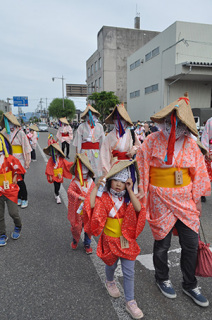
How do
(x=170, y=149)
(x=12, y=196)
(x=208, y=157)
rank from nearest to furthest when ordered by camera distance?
(x=170, y=149), (x=12, y=196), (x=208, y=157)

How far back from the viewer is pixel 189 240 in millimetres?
2242

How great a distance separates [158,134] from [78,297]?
5.95 ft

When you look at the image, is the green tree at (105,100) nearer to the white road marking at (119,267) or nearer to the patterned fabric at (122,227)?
the white road marking at (119,267)

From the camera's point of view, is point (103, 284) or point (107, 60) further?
point (107, 60)

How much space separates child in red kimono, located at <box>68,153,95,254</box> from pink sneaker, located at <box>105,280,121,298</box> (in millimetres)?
718

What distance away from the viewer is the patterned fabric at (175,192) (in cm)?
222

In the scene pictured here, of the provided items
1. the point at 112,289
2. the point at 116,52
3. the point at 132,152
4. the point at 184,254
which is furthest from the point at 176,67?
the point at 116,52

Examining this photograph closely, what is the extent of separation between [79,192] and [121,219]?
1.10m

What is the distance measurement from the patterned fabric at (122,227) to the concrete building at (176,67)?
21.5 m

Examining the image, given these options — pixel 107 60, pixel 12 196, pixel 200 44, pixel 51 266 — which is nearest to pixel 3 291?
pixel 51 266

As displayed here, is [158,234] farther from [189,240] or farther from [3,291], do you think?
[3,291]

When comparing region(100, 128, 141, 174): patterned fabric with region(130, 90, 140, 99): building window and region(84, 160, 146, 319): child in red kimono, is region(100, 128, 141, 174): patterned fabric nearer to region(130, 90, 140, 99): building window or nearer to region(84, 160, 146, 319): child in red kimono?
region(84, 160, 146, 319): child in red kimono

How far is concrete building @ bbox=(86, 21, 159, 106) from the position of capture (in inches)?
1756

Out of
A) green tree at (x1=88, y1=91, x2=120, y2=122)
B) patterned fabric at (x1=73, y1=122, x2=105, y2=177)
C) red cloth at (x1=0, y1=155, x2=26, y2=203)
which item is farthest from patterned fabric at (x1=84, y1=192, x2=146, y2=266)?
green tree at (x1=88, y1=91, x2=120, y2=122)
